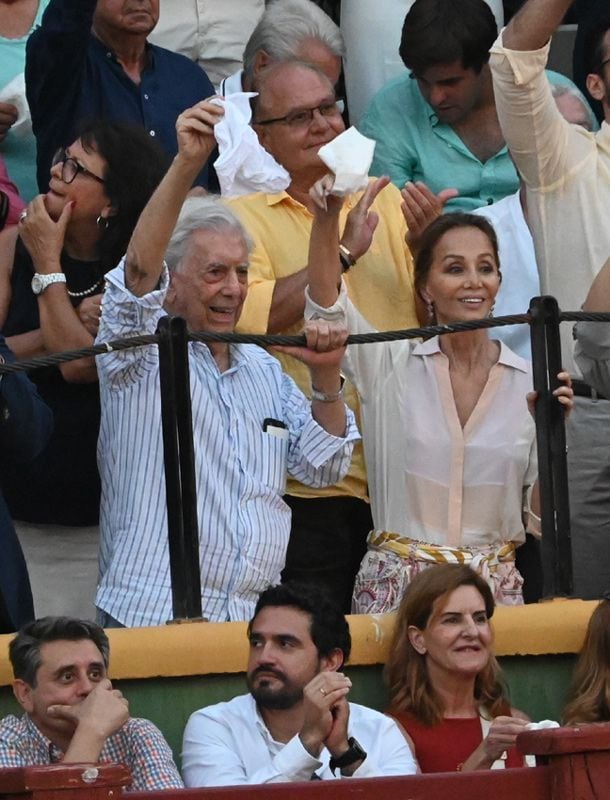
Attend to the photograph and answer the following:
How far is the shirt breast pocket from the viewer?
662 cm

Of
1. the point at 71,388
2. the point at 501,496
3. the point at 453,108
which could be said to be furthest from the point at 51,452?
the point at 453,108

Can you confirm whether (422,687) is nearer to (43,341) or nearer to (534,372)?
(534,372)

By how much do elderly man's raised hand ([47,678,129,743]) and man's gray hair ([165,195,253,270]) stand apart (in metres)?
1.50

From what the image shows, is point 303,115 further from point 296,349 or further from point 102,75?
point 296,349

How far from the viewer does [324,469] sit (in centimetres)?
669

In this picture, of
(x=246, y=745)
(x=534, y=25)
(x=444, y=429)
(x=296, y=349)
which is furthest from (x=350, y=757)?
(x=534, y=25)

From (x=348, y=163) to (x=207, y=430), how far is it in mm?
867

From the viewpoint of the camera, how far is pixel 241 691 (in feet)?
20.9

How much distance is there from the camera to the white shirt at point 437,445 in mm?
6773

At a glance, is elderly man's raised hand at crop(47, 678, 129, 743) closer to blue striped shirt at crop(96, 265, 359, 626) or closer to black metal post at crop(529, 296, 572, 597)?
blue striped shirt at crop(96, 265, 359, 626)

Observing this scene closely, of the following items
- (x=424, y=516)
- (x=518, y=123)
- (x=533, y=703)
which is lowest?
(x=533, y=703)

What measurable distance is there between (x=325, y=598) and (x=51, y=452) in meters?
1.10

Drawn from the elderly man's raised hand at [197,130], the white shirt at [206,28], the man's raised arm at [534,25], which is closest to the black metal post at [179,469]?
the elderly man's raised hand at [197,130]

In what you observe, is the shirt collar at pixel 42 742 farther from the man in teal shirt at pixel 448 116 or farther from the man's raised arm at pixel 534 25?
the man in teal shirt at pixel 448 116
